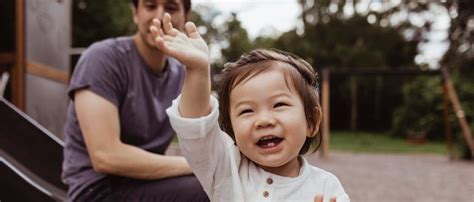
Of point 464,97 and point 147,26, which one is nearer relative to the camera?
point 147,26

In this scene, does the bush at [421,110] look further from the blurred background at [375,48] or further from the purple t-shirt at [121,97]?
the purple t-shirt at [121,97]

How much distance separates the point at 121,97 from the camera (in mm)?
2182

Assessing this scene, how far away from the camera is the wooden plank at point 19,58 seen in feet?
17.4

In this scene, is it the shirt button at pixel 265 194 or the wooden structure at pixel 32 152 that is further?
the wooden structure at pixel 32 152

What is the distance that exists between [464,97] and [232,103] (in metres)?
18.5

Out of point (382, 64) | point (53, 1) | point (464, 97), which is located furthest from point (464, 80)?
→ point (53, 1)

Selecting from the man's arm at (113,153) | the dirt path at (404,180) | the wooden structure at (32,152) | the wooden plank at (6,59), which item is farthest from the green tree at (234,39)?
the man's arm at (113,153)

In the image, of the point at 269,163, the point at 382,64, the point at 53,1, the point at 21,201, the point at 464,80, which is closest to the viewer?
the point at 269,163

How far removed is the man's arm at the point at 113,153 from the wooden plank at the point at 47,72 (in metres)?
3.62

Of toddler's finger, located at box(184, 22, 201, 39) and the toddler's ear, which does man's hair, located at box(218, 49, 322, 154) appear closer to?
the toddler's ear

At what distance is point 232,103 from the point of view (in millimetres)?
1506

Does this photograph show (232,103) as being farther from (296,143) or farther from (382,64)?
(382,64)

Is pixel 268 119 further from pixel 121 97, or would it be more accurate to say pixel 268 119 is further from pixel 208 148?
pixel 121 97

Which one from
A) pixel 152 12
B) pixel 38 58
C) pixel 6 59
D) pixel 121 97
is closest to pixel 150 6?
pixel 152 12
